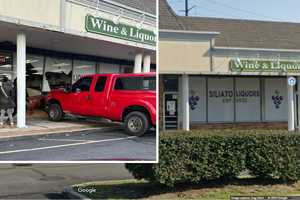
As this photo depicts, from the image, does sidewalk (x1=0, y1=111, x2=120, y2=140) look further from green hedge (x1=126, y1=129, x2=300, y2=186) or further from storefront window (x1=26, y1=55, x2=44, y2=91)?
green hedge (x1=126, y1=129, x2=300, y2=186)

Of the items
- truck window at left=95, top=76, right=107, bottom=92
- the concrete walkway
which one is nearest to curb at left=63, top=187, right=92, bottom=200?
the concrete walkway

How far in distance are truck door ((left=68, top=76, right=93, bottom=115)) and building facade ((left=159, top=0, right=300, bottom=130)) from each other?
12808 millimetres

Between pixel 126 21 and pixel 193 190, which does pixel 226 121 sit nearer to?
pixel 193 190

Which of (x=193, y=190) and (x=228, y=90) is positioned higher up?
(x=228, y=90)

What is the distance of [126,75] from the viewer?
6309 millimetres

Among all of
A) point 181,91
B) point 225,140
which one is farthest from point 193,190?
point 181,91

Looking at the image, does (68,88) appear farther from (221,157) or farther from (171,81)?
(171,81)

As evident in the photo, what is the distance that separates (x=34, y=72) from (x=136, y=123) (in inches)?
58.9

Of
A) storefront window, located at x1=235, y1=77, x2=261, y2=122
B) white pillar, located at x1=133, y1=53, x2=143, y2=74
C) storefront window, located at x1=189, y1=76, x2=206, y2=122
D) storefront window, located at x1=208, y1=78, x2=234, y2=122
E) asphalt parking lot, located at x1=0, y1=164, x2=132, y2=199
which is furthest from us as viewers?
storefront window, located at x1=235, y1=77, x2=261, y2=122

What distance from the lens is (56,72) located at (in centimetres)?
612

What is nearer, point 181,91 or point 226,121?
point 181,91

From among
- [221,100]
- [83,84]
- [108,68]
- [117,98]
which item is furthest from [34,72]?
[221,100]

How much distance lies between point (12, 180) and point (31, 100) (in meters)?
5.71

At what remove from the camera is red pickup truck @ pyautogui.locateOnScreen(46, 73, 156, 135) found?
6293mm
